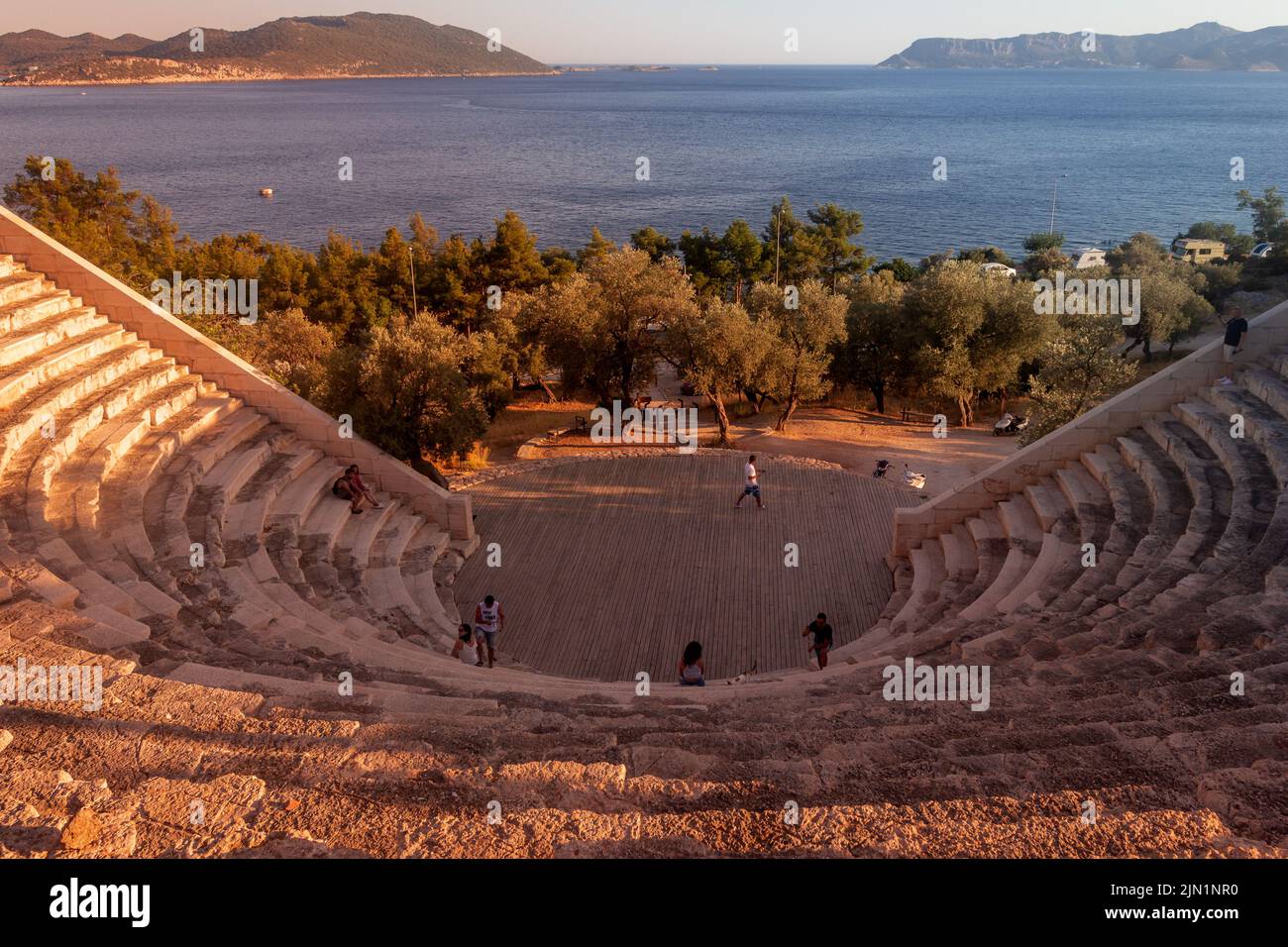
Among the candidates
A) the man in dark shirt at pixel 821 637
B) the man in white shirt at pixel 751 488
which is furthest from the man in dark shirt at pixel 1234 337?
the man in white shirt at pixel 751 488

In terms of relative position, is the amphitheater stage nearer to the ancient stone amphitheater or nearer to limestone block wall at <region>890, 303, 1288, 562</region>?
the ancient stone amphitheater

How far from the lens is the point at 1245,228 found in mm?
91438

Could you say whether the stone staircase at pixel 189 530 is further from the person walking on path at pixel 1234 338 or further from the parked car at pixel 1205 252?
the parked car at pixel 1205 252

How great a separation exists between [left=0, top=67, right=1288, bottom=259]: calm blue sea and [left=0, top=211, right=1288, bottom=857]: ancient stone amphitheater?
69.4 meters

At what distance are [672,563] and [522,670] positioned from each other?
4.25 meters

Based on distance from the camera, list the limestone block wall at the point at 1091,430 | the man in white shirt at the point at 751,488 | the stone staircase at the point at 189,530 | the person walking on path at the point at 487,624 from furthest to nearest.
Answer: the man in white shirt at the point at 751,488 → the limestone block wall at the point at 1091,430 → the person walking on path at the point at 487,624 → the stone staircase at the point at 189,530

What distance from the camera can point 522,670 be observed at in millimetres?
11969

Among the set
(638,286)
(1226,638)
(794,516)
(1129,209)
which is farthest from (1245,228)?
(1226,638)

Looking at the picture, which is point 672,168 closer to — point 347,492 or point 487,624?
point 347,492

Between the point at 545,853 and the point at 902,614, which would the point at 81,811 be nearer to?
the point at 545,853

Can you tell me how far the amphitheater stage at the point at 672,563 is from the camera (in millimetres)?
12953

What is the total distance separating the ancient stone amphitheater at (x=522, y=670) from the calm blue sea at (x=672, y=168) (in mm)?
69360

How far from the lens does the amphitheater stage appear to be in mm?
12953
